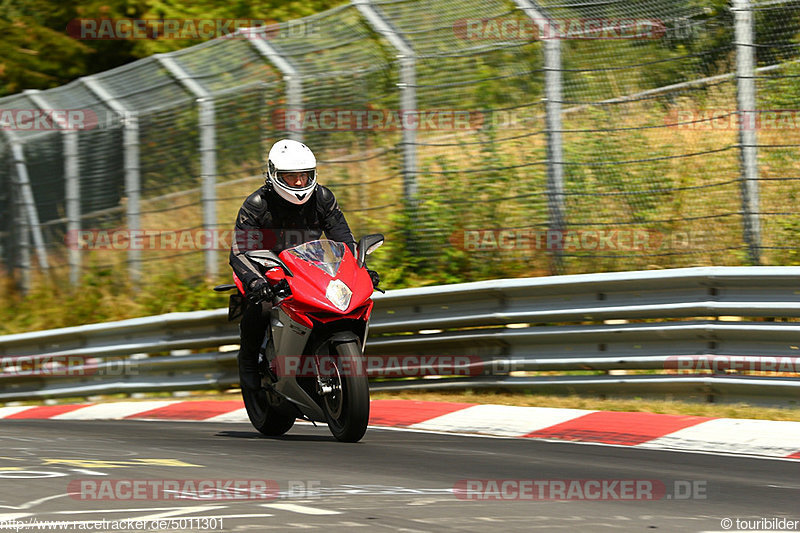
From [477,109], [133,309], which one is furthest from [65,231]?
[477,109]

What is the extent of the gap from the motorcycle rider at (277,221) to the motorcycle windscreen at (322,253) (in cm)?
24

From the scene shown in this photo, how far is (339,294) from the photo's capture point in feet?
23.6

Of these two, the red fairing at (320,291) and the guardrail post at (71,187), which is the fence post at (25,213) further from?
the red fairing at (320,291)

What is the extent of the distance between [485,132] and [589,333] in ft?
7.89

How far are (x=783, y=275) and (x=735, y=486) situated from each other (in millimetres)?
2988

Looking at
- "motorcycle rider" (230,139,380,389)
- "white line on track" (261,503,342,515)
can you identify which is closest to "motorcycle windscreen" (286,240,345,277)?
"motorcycle rider" (230,139,380,389)

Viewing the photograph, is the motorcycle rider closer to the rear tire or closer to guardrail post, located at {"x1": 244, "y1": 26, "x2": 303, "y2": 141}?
the rear tire

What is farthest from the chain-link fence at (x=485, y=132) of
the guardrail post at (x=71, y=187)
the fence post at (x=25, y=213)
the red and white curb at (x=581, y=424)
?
the red and white curb at (x=581, y=424)

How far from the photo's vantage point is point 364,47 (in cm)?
1193

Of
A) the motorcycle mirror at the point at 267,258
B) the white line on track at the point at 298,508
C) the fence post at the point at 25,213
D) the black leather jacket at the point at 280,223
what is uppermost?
the fence post at the point at 25,213

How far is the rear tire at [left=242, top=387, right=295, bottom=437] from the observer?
26.8ft

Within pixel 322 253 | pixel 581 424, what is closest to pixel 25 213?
pixel 322 253

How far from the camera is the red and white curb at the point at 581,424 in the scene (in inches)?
295

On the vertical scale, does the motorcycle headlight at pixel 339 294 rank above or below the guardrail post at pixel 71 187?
below
